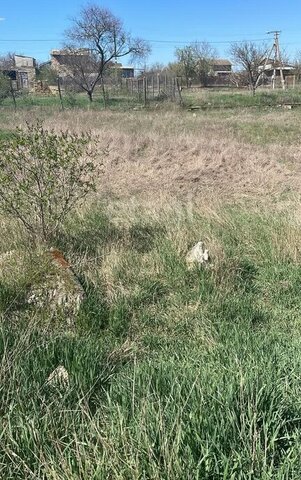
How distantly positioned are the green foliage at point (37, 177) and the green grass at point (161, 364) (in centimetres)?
28

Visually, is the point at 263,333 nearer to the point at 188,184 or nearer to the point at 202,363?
the point at 202,363

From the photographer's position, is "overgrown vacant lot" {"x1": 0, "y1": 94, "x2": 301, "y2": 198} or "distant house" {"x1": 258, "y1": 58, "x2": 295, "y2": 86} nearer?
"overgrown vacant lot" {"x1": 0, "y1": 94, "x2": 301, "y2": 198}

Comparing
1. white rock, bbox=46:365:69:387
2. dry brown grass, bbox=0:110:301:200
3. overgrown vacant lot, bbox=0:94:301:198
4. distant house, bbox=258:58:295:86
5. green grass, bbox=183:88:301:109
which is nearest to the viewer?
white rock, bbox=46:365:69:387

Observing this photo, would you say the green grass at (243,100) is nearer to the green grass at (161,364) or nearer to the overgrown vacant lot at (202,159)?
the overgrown vacant lot at (202,159)

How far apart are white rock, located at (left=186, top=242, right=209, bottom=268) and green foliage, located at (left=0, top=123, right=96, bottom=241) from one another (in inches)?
59.5

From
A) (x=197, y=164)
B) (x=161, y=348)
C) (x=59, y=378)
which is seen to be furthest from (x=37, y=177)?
(x=197, y=164)

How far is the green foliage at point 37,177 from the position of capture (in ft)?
15.1

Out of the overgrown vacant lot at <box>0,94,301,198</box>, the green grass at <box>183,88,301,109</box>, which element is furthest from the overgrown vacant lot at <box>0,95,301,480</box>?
the green grass at <box>183,88,301,109</box>

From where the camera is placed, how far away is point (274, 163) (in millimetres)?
10328

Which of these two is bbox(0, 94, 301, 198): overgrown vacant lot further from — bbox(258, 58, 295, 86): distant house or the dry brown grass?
bbox(258, 58, 295, 86): distant house

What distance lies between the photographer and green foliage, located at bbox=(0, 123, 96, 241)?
460 centimetres

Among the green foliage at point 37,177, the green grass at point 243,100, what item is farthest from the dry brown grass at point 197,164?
the green grass at point 243,100

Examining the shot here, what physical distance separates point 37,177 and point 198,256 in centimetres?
190

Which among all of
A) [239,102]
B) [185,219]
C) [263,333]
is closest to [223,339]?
[263,333]
